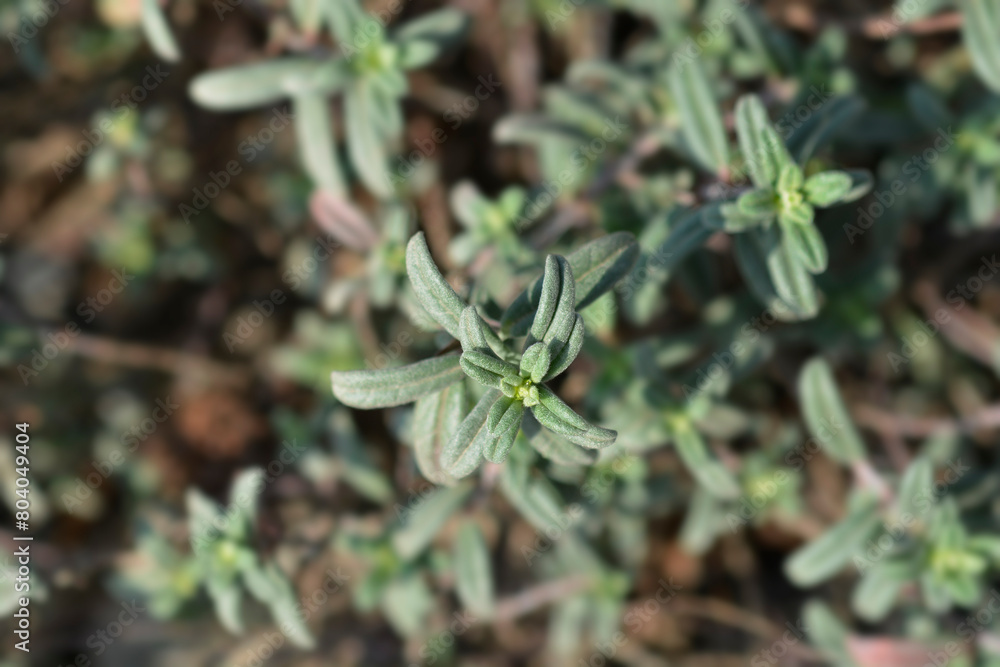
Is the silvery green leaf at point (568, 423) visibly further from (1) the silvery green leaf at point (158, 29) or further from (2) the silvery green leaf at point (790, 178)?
(1) the silvery green leaf at point (158, 29)

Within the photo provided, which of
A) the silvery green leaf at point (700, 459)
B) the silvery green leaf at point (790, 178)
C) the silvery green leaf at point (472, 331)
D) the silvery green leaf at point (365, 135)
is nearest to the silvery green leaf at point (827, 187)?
the silvery green leaf at point (790, 178)

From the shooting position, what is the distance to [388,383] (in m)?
2.20

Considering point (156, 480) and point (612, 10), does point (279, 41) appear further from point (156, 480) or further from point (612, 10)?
point (156, 480)

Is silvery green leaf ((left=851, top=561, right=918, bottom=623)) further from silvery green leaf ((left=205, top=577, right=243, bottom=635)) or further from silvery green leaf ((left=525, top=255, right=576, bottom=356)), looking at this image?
silvery green leaf ((left=205, top=577, right=243, bottom=635))

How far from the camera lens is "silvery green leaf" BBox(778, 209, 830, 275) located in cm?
251

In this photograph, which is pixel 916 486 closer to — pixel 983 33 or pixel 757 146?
pixel 757 146

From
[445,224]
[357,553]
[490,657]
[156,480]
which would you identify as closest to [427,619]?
[490,657]

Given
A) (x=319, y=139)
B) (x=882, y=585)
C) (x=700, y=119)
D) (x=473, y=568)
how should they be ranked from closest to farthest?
1. (x=700, y=119)
2. (x=882, y=585)
3. (x=473, y=568)
4. (x=319, y=139)

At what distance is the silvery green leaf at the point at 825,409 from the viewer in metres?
3.07

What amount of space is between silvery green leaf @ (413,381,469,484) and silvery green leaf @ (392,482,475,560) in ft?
1.84

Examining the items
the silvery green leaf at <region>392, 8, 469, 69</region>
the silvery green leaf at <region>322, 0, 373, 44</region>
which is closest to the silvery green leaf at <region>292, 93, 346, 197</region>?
the silvery green leaf at <region>322, 0, 373, 44</region>

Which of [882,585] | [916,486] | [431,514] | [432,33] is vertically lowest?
[882,585]

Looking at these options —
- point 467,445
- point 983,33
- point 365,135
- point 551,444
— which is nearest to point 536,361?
point 467,445

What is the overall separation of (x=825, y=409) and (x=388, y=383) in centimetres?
166
